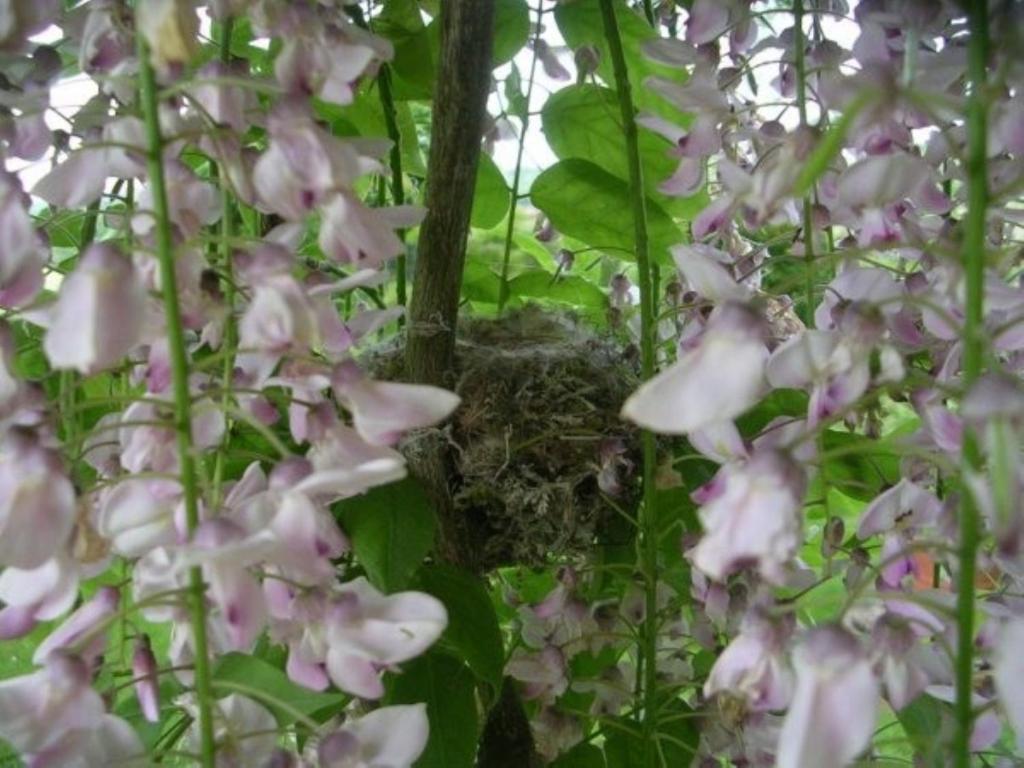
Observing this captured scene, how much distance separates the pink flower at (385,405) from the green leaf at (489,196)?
0.66 metres

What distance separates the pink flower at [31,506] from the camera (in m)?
0.50

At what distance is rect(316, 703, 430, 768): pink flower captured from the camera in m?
0.59

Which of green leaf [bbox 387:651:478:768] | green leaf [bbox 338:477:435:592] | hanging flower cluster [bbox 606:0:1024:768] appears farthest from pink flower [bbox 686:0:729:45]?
green leaf [bbox 387:651:478:768]

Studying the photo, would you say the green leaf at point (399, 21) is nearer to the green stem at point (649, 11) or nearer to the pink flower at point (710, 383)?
the green stem at point (649, 11)

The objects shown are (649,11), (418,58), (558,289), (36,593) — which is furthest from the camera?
(558,289)

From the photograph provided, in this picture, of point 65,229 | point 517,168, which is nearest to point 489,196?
point 517,168

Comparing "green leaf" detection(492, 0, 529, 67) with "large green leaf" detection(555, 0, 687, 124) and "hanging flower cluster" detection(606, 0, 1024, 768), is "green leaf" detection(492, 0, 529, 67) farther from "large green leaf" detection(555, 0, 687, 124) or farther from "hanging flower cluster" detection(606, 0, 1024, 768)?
"hanging flower cluster" detection(606, 0, 1024, 768)

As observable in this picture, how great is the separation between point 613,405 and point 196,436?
0.54 meters

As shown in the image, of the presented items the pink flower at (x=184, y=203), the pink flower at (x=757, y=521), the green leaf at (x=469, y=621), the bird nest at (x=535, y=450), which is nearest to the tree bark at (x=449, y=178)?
the bird nest at (x=535, y=450)

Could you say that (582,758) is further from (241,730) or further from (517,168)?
(517,168)

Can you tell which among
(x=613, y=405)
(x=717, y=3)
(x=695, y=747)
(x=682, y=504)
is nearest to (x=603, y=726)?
(x=695, y=747)

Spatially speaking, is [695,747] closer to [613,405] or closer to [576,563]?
[576,563]

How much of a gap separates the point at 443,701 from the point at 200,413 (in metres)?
0.34

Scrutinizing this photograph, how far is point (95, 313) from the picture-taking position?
1.56ft
